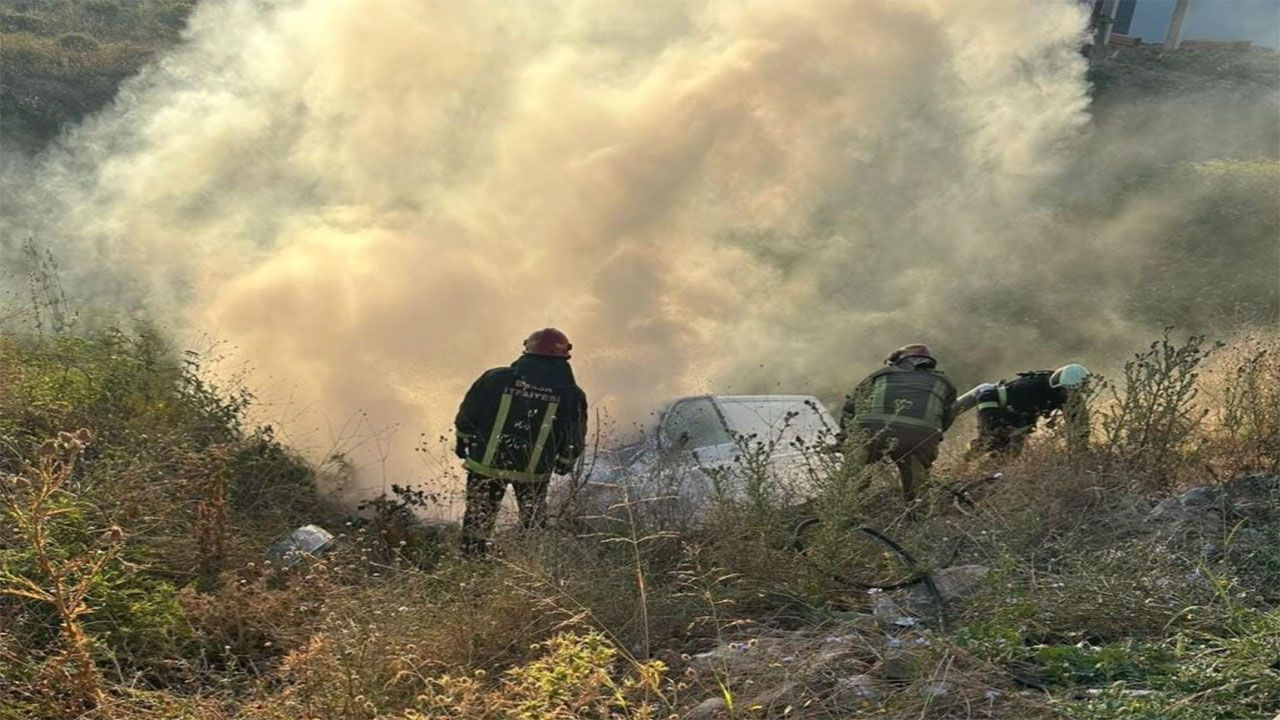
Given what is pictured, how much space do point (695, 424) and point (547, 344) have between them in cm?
196

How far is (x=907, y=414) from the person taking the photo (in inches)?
234

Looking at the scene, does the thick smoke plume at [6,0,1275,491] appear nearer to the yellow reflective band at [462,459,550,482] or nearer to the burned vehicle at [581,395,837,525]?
the burned vehicle at [581,395,837,525]

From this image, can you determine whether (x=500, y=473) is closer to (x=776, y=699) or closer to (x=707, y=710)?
(x=707, y=710)

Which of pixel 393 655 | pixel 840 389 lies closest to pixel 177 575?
pixel 393 655

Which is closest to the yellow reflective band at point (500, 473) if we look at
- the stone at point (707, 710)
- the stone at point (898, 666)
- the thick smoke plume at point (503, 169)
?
the stone at point (707, 710)

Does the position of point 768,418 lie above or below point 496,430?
above

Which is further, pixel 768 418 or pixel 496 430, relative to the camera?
pixel 768 418

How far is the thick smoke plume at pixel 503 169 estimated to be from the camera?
8883 millimetres

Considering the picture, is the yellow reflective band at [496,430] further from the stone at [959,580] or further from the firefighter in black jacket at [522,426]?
the stone at [959,580]

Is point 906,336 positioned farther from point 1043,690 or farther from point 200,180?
point 1043,690

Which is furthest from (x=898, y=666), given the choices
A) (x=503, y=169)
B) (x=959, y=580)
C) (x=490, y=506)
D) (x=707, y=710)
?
(x=503, y=169)

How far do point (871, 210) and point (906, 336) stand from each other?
7.26 ft

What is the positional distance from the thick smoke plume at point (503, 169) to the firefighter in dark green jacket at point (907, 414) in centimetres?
283

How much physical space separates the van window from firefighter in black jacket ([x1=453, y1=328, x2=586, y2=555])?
4.90ft
